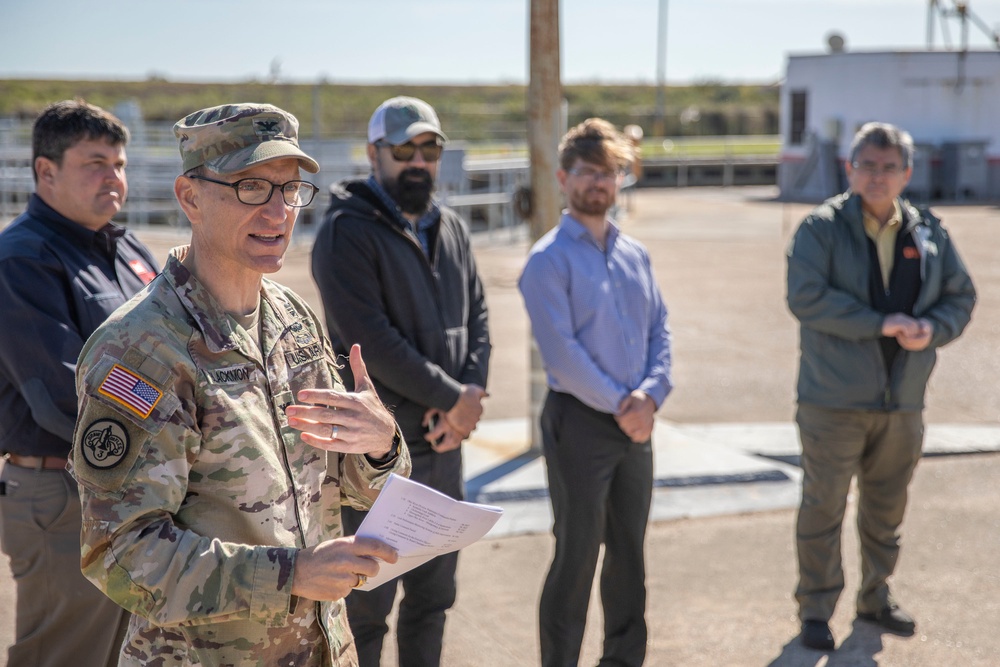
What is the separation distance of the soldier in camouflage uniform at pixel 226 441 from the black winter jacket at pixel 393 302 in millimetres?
1238

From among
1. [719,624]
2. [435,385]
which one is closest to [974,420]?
[719,624]

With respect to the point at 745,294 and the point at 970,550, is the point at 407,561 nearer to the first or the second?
the point at 970,550

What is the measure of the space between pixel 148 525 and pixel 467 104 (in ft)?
261

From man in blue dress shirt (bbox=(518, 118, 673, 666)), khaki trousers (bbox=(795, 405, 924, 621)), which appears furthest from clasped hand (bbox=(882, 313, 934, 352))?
man in blue dress shirt (bbox=(518, 118, 673, 666))

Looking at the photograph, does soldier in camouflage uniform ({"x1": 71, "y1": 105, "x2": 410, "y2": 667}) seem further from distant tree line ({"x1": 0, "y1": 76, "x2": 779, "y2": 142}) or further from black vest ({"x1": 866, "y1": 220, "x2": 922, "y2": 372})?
distant tree line ({"x1": 0, "y1": 76, "x2": 779, "y2": 142})

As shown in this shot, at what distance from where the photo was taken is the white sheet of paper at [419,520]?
1.98 meters

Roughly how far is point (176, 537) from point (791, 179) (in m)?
31.3

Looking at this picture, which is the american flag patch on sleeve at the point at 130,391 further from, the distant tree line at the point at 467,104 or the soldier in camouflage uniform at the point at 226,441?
the distant tree line at the point at 467,104

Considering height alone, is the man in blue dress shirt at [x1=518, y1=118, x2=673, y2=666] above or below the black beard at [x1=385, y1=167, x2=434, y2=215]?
below

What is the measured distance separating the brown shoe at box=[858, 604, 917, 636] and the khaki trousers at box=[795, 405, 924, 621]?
0.03m

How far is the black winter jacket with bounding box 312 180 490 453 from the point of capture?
361 centimetres

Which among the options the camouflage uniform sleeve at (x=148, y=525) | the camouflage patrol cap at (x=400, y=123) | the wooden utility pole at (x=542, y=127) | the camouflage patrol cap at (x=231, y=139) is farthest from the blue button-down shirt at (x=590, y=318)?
the wooden utility pole at (x=542, y=127)

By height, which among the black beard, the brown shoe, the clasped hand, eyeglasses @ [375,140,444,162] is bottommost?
the brown shoe

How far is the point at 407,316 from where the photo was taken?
371cm
